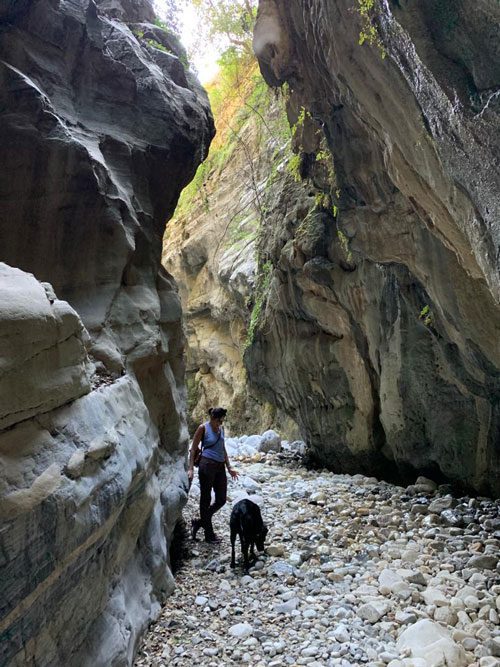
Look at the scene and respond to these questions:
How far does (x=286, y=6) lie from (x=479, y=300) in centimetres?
454

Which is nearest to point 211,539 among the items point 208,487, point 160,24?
point 208,487

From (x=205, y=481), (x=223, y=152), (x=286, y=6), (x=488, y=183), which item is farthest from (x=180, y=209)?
(x=488, y=183)

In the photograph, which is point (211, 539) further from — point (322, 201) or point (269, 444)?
point (269, 444)

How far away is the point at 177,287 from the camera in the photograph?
295 inches

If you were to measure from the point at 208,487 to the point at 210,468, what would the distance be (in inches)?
9.0

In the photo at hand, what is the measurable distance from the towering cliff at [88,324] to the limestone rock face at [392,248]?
7.62 ft

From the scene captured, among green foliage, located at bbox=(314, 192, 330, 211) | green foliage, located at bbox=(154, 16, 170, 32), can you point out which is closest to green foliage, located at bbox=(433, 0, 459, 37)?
green foliage, located at bbox=(154, 16, 170, 32)

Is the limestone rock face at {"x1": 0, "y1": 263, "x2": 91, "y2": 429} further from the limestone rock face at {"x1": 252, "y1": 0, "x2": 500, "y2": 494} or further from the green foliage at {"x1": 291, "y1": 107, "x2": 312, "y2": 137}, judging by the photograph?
the green foliage at {"x1": 291, "y1": 107, "x2": 312, "y2": 137}

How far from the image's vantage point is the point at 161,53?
7.75 meters

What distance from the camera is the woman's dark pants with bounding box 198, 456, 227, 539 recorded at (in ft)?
20.3

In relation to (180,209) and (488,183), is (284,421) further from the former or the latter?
(488,183)

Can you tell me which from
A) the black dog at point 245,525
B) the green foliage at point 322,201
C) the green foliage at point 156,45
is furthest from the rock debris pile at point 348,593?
the green foliage at point 156,45

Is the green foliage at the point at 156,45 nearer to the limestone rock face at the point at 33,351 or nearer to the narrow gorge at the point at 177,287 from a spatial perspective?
the narrow gorge at the point at 177,287

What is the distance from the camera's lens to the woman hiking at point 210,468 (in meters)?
6.20
